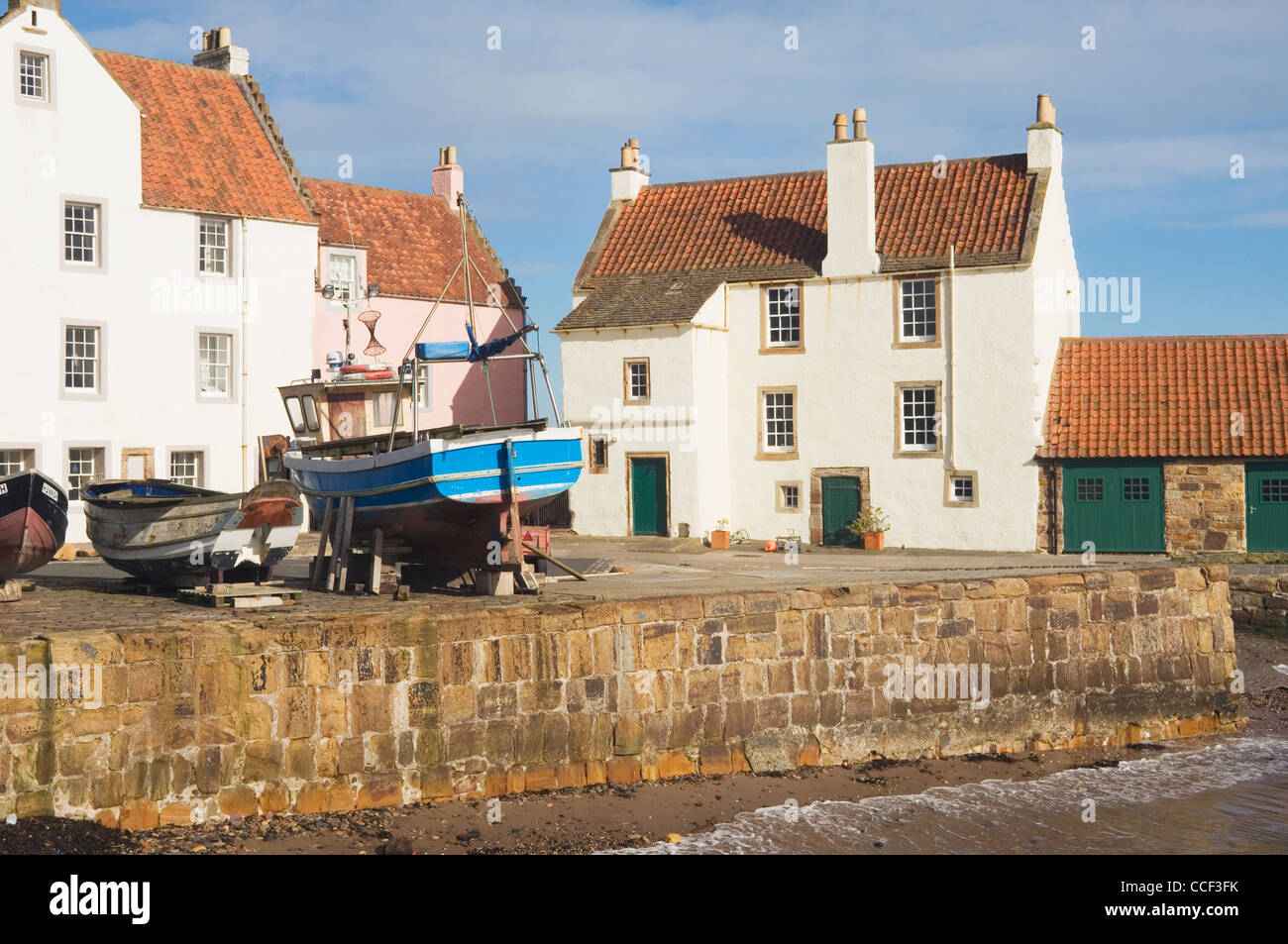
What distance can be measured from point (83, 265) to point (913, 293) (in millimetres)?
17186

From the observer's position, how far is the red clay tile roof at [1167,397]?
96.8ft

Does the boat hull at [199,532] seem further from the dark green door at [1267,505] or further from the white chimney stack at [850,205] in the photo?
the dark green door at [1267,505]

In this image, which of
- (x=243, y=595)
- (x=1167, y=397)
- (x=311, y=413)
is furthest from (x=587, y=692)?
(x=1167, y=397)

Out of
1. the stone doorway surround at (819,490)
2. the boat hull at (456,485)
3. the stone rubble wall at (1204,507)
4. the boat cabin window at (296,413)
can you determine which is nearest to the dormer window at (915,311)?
the stone doorway surround at (819,490)

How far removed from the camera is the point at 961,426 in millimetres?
31094

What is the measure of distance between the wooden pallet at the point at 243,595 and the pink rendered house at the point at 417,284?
15577mm

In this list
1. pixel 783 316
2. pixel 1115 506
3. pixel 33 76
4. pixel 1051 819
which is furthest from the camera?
pixel 783 316

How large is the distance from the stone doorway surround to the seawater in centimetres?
1308

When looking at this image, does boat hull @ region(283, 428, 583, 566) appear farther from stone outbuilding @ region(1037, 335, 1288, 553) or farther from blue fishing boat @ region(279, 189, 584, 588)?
stone outbuilding @ region(1037, 335, 1288, 553)

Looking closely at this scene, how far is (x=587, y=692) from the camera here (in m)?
16.6

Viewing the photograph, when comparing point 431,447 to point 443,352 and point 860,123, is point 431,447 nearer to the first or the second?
point 443,352

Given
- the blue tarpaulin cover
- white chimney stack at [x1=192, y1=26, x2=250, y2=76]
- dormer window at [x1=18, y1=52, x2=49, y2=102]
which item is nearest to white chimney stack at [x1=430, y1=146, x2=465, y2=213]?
white chimney stack at [x1=192, y1=26, x2=250, y2=76]

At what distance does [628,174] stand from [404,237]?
19.4ft

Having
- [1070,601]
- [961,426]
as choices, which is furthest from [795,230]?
[1070,601]
